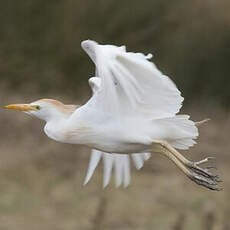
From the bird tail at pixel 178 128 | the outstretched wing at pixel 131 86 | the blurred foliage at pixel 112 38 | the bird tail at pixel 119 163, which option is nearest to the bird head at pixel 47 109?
the outstretched wing at pixel 131 86

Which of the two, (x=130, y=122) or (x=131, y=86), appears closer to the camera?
(x=131, y=86)

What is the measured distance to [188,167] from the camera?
7527 millimetres

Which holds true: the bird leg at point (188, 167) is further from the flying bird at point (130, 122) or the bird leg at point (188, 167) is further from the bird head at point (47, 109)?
the bird head at point (47, 109)

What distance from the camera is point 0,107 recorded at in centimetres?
1532

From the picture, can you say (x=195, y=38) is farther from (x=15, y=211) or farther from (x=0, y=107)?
(x=15, y=211)

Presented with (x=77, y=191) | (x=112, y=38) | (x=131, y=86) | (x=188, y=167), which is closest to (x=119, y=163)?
(x=188, y=167)

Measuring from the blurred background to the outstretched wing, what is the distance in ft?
18.8

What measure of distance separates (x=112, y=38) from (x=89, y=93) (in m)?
1.26

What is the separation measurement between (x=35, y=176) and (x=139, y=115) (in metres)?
7.00

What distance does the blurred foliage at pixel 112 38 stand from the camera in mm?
15312

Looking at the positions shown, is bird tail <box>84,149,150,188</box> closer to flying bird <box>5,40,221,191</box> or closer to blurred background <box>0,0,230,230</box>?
flying bird <box>5,40,221,191</box>

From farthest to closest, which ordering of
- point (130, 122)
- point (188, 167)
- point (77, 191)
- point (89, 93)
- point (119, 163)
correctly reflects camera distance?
point (89, 93) < point (77, 191) < point (119, 163) < point (188, 167) < point (130, 122)

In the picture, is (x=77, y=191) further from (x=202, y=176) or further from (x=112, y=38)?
(x=202, y=176)

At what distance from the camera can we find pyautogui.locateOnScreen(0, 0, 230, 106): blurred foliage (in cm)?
1531
